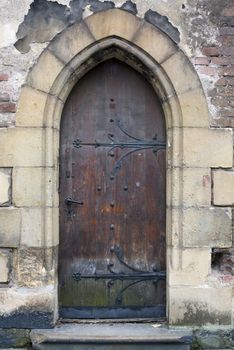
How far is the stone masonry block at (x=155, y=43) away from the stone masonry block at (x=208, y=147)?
695 millimetres

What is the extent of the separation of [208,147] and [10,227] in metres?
1.87

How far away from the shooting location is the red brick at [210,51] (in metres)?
4.35

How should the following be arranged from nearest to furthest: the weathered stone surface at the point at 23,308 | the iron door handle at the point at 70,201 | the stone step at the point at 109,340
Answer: the stone step at the point at 109,340 < the weathered stone surface at the point at 23,308 < the iron door handle at the point at 70,201

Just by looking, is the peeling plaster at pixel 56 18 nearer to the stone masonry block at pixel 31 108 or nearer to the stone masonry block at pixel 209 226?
the stone masonry block at pixel 31 108

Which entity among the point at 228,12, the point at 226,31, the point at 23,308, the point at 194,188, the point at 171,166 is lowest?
the point at 23,308

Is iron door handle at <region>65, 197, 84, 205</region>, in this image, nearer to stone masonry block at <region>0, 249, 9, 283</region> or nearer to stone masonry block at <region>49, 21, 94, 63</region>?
stone masonry block at <region>0, 249, 9, 283</region>

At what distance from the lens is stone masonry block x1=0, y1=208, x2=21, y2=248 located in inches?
167

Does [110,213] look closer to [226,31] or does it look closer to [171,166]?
[171,166]

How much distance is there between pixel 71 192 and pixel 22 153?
590 millimetres

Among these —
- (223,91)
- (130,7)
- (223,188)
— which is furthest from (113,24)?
(223,188)

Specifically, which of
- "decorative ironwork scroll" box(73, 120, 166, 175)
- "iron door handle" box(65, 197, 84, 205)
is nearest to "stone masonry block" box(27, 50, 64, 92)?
"decorative ironwork scroll" box(73, 120, 166, 175)

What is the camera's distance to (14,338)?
4.23m

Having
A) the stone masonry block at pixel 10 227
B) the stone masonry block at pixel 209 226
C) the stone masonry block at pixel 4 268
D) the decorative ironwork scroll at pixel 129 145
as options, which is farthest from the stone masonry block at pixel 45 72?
the stone masonry block at pixel 209 226

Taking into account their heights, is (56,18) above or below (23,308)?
above
